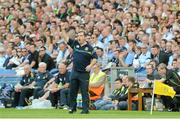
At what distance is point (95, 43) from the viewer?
88.8 feet

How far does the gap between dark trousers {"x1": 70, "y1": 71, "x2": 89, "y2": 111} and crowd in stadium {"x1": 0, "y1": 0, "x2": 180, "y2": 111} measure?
1.25m

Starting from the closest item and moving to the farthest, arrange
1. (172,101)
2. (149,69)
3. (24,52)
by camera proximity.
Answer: (172,101)
(149,69)
(24,52)

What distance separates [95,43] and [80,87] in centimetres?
611

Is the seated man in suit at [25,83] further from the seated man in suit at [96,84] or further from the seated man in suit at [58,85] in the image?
the seated man in suit at [96,84]

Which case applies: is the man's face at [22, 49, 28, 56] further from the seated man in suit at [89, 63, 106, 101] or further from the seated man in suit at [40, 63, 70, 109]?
the seated man in suit at [89, 63, 106, 101]

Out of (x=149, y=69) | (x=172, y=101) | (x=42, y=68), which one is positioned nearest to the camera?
(x=172, y=101)

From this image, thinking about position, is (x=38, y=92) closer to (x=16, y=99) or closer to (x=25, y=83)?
(x=25, y=83)

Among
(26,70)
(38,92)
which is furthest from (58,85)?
(26,70)

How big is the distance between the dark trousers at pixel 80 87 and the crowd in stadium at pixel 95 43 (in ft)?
4.11

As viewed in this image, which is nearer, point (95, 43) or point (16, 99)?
point (16, 99)

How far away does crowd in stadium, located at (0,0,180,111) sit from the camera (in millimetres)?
24266

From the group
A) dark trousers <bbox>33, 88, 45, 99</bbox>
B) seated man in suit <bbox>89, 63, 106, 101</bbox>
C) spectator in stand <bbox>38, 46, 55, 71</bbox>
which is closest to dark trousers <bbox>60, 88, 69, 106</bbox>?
seated man in suit <bbox>89, 63, 106, 101</bbox>

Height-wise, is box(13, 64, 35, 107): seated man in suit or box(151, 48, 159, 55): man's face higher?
box(151, 48, 159, 55): man's face

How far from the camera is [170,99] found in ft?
75.7
